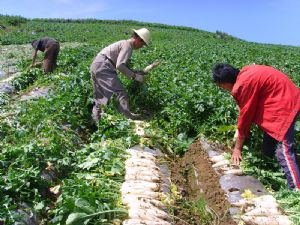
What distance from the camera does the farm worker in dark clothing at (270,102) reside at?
177 inches

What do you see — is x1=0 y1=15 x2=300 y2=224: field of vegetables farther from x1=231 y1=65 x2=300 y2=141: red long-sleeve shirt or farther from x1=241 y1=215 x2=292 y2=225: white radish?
x1=231 y1=65 x2=300 y2=141: red long-sleeve shirt

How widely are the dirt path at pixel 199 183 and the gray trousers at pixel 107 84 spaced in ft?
4.54

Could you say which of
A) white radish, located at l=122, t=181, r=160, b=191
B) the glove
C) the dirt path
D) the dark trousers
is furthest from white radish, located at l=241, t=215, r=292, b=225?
the glove

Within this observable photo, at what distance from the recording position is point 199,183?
16.2 feet

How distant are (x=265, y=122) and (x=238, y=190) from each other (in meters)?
0.78

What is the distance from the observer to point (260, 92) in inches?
182

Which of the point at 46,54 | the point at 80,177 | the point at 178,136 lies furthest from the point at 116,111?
the point at 46,54

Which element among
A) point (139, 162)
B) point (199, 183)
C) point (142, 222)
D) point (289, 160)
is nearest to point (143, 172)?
point (139, 162)

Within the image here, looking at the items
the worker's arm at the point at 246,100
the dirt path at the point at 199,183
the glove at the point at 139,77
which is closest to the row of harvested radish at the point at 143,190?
the dirt path at the point at 199,183

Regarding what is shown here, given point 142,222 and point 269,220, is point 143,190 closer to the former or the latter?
point 142,222

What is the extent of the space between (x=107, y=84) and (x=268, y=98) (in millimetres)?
3028

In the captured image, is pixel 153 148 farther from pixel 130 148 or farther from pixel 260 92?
pixel 260 92

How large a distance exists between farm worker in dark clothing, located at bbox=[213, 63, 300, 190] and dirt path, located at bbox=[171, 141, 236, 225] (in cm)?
71

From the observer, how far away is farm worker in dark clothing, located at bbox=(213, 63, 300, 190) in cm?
449
